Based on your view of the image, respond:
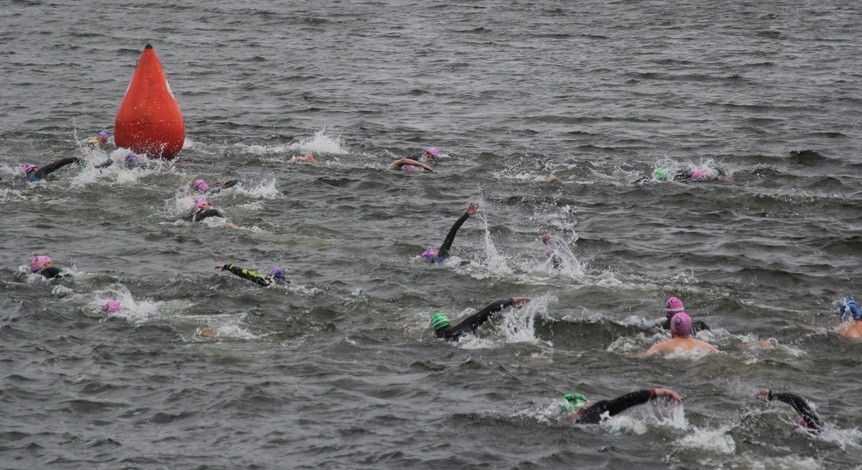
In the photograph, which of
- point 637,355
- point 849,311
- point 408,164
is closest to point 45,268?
point 637,355

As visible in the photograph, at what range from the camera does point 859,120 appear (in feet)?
74.8

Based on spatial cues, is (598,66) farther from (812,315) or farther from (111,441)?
(111,441)

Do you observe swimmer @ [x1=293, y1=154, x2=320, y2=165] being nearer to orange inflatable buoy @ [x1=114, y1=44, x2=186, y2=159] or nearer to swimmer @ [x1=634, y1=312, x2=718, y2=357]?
orange inflatable buoy @ [x1=114, y1=44, x2=186, y2=159]

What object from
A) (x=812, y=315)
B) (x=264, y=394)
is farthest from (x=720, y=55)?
(x=264, y=394)

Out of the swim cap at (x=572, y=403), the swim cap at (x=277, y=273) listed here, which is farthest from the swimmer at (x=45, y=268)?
the swim cap at (x=572, y=403)

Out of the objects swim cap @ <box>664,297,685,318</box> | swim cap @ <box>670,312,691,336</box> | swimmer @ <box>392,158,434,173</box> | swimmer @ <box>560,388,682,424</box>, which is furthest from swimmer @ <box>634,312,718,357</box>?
swimmer @ <box>392,158,434,173</box>

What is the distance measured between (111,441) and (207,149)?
551 inches

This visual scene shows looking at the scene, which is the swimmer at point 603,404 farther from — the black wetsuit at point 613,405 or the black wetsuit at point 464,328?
the black wetsuit at point 464,328

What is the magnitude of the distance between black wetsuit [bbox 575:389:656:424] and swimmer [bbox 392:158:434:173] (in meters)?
11.3

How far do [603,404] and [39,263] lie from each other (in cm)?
900

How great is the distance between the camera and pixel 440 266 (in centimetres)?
1345

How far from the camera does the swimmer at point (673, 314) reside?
419 inches

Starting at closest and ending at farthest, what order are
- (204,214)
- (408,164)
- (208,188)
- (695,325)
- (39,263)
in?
(695,325) < (39,263) < (204,214) < (208,188) < (408,164)

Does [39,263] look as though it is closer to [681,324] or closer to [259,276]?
[259,276]
